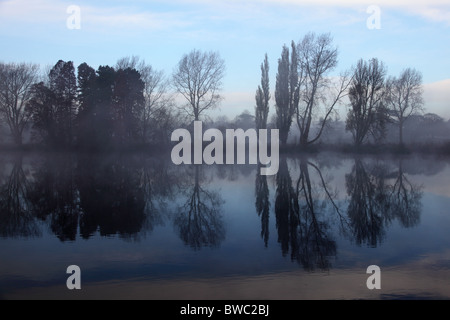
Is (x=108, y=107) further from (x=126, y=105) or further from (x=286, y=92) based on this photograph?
(x=286, y=92)

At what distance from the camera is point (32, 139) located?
36094mm

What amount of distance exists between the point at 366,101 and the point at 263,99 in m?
8.59

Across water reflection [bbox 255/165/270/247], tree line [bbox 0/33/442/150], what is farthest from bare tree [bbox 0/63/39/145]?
water reflection [bbox 255/165/270/247]

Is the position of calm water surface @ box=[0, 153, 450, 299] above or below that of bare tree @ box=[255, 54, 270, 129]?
below

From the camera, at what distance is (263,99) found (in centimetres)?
3734

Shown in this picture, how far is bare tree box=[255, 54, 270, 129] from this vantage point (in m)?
37.1

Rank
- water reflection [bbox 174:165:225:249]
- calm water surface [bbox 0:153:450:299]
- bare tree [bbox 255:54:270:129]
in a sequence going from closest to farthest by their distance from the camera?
calm water surface [bbox 0:153:450:299] < water reflection [bbox 174:165:225:249] < bare tree [bbox 255:54:270:129]

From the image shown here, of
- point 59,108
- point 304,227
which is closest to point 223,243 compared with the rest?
point 304,227

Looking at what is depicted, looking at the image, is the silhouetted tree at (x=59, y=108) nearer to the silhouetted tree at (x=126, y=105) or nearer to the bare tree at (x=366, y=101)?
the silhouetted tree at (x=126, y=105)

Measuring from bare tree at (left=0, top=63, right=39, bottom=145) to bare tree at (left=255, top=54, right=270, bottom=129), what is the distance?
20485 millimetres

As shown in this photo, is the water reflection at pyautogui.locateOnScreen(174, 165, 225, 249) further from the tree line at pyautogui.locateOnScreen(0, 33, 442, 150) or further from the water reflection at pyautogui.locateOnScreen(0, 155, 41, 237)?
the tree line at pyautogui.locateOnScreen(0, 33, 442, 150)
